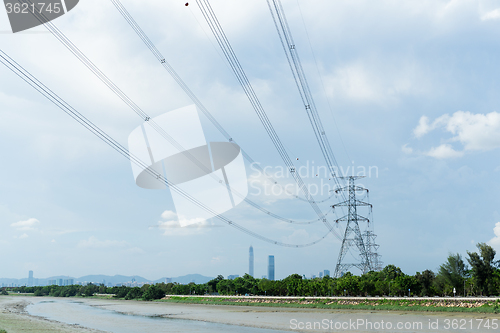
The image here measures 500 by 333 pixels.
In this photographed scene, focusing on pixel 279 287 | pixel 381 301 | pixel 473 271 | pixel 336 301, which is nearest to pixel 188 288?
pixel 279 287

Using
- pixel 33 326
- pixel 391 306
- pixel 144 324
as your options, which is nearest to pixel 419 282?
pixel 391 306

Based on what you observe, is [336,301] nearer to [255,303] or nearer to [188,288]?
[255,303]

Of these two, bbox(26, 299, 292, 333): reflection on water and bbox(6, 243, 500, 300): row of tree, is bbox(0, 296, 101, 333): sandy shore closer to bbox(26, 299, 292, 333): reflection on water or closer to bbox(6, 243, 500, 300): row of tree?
bbox(26, 299, 292, 333): reflection on water

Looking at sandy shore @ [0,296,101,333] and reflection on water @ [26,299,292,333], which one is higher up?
sandy shore @ [0,296,101,333]

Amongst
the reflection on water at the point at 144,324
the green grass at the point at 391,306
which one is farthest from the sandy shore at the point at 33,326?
the green grass at the point at 391,306

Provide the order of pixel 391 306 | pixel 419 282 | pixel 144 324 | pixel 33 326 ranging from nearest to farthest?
pixel 33 326 < pixel 144 324 < pixel 391 306 < pixel 419 282

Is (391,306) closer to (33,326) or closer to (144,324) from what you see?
(144,324)

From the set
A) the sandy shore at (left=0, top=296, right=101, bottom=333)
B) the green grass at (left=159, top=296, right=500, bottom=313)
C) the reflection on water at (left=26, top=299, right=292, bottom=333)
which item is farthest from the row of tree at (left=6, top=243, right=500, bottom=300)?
the sandy shore at (left=0, top=296, right=101, bottom=333)

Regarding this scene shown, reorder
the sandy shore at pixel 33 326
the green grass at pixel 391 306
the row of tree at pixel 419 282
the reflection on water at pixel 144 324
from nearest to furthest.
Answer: the sandy shore at pixel 33 326 → the reflection on water at pixel 144 324 → the green grass at pixel 391 306 → the row of tree at pixel 419 282

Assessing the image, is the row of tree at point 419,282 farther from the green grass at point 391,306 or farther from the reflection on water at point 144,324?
the reflection on water at point 144,324

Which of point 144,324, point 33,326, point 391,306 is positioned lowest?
point 144,324

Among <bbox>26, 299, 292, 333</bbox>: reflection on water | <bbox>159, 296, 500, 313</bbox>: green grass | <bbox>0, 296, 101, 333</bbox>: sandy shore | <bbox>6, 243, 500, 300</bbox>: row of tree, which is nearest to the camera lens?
<bbox>0, 296, 101, 333</bbox>: sandy shore
